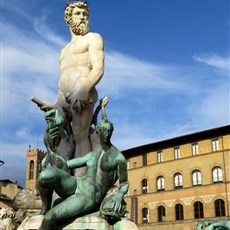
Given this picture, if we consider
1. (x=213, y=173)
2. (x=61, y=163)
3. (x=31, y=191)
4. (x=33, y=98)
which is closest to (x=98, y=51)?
(x=33, y=98)

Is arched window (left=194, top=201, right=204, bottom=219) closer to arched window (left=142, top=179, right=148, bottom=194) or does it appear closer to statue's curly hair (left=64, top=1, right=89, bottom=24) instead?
arched window (left=142, top=179, right=148, bottom=194)

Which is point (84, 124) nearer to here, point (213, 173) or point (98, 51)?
point (98, 51)

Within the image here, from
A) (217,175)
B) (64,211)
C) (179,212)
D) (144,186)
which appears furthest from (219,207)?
(64,211)

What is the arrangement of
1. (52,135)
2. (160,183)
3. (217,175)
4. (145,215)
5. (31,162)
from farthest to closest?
(31,162)
(145,215)
(160,183)
(217,175)
(52,135)

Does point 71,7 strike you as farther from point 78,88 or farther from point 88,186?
point 88,186

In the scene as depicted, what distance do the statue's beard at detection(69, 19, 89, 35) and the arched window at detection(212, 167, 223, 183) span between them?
127ft

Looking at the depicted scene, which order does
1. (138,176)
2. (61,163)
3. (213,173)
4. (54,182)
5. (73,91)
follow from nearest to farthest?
(54,182) < (61,163) < (73,91) < (213,173) < (138,176)

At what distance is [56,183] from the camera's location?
174 inches

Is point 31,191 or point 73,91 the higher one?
point 73,91

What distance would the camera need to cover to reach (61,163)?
476 cm

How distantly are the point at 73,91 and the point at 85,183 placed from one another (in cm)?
324

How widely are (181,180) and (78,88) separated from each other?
136 ft

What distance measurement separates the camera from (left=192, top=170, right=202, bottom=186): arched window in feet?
152

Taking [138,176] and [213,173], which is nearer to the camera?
[213,173]
